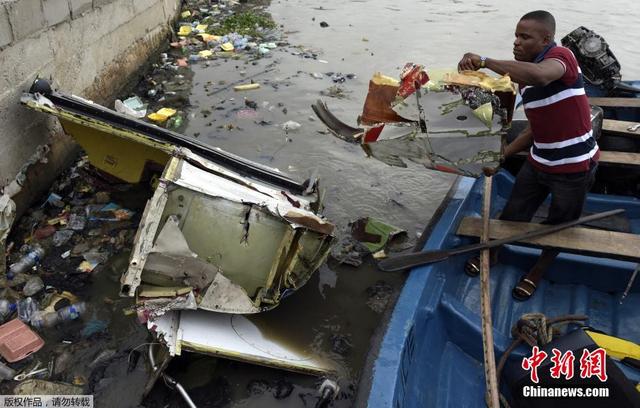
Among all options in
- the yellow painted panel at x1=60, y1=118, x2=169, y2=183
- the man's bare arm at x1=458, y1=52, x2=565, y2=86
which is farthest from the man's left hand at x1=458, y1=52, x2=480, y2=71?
the yellow painted panel at x1=60, y1=118, x2=169, y2=183

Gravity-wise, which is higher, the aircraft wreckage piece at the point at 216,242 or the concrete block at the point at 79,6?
the concrete block at the point at 79,6

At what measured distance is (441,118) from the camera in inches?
107

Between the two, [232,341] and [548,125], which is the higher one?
[548,125]

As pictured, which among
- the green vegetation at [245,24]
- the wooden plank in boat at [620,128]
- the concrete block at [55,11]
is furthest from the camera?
the green vegetation at [245,24]

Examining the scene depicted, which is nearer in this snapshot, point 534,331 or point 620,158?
point 534,331

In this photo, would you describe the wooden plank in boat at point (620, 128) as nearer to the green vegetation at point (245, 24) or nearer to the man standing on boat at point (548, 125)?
the man standing on boat at point (548, 125)

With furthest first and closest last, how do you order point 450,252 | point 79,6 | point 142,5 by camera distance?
1. point 142,5
2. point 79,6
3. point 450,252

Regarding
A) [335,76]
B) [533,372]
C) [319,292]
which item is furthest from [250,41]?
[533,372]

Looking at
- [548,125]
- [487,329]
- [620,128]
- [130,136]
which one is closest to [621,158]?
[620,128]

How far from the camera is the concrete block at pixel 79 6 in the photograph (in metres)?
4.89

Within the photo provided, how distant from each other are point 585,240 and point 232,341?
2.37 m

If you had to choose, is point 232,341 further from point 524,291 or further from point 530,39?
point 530,39

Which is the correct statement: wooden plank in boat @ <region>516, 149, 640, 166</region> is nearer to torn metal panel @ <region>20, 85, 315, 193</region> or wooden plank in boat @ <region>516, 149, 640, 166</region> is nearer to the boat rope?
the boat rope

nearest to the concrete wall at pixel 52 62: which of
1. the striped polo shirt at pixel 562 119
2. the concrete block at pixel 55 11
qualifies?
Result: the concrete block at pixel 55 11
